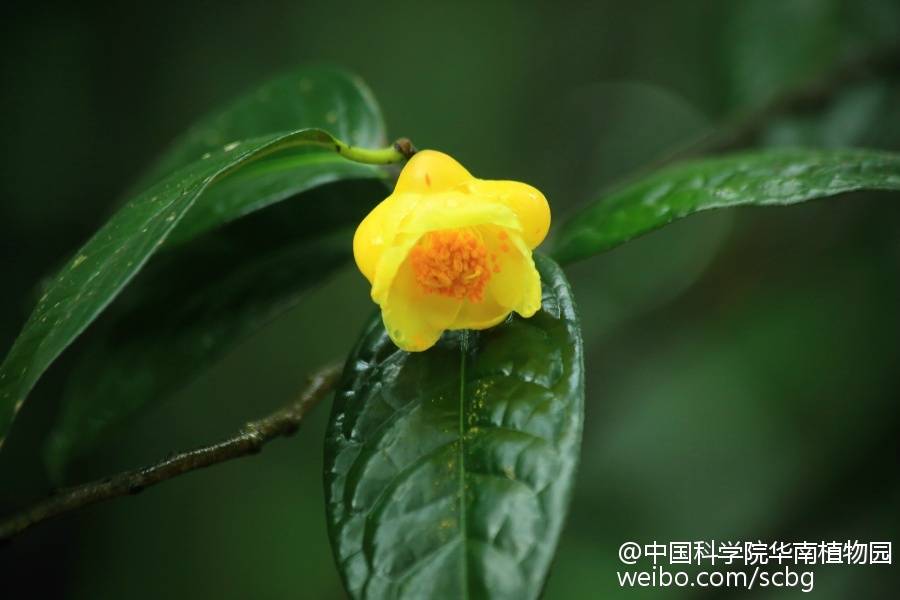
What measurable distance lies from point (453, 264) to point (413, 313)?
63 mm

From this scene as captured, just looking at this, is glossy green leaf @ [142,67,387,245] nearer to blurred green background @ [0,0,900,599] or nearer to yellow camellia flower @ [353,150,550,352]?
yellow camellia flower @ [353,150,550,352]

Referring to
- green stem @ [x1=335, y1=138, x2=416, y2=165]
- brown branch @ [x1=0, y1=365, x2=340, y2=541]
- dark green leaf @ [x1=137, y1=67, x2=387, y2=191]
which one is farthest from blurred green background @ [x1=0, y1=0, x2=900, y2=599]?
brown branch @ [x1=0, y1=365, x2=340, y2=541]

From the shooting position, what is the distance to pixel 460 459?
2.25 ft

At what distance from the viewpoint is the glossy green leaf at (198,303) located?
1113 mm

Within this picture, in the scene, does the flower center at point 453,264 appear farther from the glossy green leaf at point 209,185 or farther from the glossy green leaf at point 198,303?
the glossy green leaf at point 198,303

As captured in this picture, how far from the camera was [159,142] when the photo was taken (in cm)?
238

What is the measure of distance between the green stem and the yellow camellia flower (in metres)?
0.07

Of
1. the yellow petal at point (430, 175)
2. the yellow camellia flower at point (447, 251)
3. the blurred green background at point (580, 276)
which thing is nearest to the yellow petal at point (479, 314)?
the yellow camellia flower at point (447, 251)

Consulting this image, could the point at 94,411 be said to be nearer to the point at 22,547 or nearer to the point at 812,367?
the point at 22,547

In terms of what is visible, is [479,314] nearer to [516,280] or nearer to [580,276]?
[516,280]

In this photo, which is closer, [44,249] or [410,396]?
[410,396]

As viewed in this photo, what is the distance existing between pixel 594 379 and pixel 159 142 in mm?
1420

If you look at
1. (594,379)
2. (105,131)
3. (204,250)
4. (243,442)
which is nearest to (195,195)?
(243,442)

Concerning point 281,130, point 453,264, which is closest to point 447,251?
point 453,264
